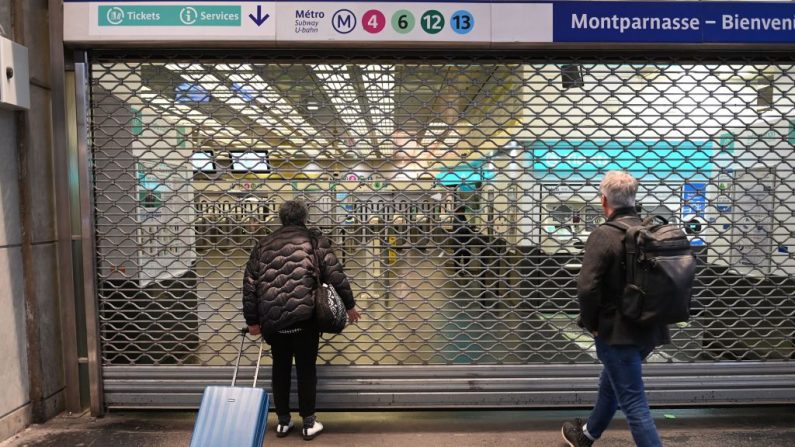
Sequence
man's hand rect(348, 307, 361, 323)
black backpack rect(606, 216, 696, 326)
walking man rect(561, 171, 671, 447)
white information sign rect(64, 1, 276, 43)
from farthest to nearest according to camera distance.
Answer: white information sign rect(64, 1, 276, 43)
man's hand rect(348, 307, 361, 323)
walking man rect(561, 171, 671, 447)
black backpack rect(606, 216, 696, 326)

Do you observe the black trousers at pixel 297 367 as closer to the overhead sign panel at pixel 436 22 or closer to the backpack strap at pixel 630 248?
the backpack strap at pixel 630 248

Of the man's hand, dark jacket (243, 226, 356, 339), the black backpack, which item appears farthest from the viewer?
the man's hand

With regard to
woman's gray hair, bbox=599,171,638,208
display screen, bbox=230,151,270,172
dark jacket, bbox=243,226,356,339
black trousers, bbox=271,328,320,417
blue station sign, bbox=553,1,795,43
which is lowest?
black trousers, bbox=271,328,320,417

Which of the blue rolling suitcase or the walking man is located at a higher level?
the walking man

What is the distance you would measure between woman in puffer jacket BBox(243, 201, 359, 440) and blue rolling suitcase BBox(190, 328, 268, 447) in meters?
0.62

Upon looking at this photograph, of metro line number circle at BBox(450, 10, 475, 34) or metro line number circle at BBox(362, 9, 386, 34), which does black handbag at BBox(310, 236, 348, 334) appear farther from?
metro line number circle at BBox(450, 10, 475, 34)

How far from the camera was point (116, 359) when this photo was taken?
3.91 meters

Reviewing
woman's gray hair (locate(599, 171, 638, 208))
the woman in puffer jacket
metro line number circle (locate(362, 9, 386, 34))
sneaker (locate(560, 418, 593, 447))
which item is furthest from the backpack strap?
metro line number circle (locate(362, 9, 386, 34))

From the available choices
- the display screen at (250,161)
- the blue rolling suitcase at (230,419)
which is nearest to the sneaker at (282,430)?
the blue rolling suitcase at (230,419)

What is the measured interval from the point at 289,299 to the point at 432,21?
2307 millimetres

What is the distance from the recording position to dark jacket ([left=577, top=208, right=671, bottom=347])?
2.51 m

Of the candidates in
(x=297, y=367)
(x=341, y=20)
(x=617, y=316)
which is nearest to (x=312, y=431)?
(x=297, y=367)

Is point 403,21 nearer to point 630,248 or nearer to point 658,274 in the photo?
point 630,248

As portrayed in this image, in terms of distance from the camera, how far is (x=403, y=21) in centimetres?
365
